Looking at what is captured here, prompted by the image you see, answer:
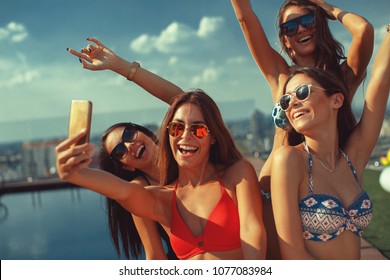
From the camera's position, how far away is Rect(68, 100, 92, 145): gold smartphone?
4.37 feet

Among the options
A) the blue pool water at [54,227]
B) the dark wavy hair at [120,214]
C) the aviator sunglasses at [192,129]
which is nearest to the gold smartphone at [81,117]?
the aviator sunglasses at [192,129]

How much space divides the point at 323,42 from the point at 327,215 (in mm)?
772

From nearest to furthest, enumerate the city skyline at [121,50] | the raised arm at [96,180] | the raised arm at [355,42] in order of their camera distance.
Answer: the raised arm at [96,180] → the raised arm at [355,42] → the city skyline at [121,50]

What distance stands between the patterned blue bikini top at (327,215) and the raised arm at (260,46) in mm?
653

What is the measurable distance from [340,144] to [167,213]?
628 millimetres

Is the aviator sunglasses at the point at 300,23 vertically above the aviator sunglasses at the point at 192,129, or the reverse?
the aviator sunglasses at the point at 300,23

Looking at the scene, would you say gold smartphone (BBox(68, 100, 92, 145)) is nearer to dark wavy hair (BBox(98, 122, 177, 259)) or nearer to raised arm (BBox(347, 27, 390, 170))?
dark wavy hair (BBox(98, 122, 177, 259))

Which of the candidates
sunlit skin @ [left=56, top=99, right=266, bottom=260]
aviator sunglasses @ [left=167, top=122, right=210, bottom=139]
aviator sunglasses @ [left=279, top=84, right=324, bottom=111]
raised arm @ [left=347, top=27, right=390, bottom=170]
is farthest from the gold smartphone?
raised arm @ [left=347, top=27, right=390, bottom=170]

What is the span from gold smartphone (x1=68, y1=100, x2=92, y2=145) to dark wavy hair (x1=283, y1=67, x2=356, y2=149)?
0.71 metres

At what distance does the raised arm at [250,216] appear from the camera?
1618 millimetres

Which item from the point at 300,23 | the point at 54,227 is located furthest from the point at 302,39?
the point at 54,227

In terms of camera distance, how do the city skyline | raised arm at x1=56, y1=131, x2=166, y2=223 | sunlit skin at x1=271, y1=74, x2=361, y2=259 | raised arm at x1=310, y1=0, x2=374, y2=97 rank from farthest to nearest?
the city skyline
raised arm at x1=310, y1=0, x2=374, y2=97
sunlit skin at x1=271, y1=74, x2=361, y2=259
raised arm at x1=56, y1=131, x2=166, y2=223

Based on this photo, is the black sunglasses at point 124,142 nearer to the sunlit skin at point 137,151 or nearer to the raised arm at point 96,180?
the sunlit skin at point 137,151
